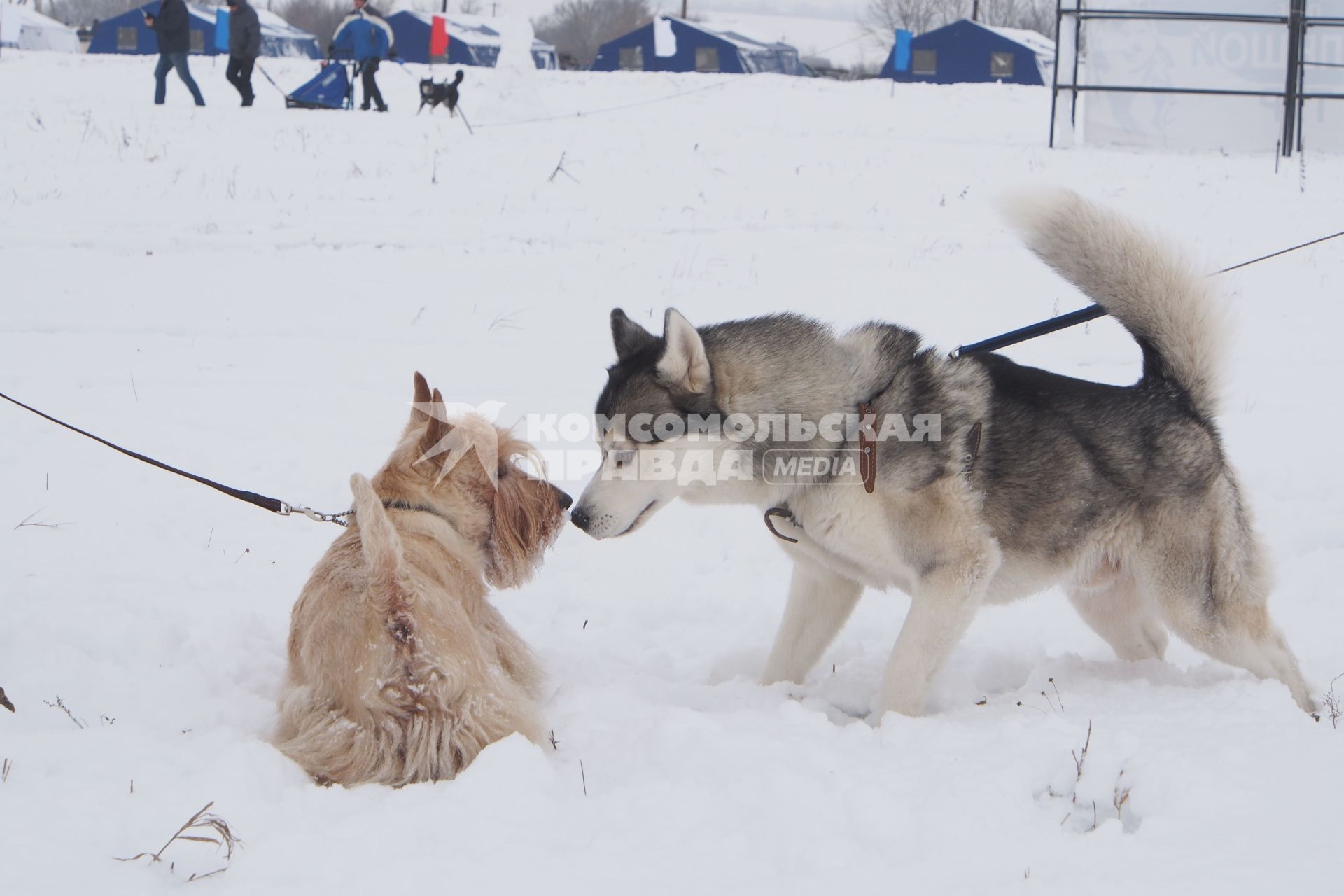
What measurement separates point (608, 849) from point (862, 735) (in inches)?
38.7

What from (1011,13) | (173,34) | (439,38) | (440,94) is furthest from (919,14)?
(173,34)

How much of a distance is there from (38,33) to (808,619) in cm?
5928

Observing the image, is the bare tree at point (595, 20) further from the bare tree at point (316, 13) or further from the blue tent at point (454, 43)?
the blue tent at point (454, 43)

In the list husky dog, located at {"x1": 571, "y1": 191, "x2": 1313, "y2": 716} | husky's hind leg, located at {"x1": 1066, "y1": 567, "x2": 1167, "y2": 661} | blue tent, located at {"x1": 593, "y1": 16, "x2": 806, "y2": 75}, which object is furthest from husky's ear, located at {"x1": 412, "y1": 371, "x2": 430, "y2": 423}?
blue tent, located at {"x1": 593, "y1": 16, "x2": 806, "y2": 75}

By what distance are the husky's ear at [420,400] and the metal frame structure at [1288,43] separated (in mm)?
14473

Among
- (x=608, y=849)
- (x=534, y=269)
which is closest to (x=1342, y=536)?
(x=608, y=849)

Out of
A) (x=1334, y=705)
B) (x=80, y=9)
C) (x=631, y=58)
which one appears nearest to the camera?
(x=1334, y=705)

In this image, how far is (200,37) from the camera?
A: 43375mm

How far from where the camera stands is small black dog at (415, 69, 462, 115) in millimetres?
18922

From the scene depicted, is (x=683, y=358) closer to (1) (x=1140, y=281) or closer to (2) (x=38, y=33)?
(1) (x=1140, y=281)

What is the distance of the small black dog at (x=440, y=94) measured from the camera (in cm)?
1892

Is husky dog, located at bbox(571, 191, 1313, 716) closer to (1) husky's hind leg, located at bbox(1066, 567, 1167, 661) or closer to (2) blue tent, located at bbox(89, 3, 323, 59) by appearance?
(1) husky's hind leg, located at bbox(1066, 567, 1167, 661)

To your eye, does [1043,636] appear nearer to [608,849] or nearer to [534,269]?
[608,849]

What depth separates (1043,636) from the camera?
4.30 meters
